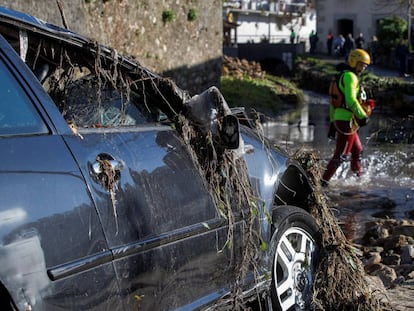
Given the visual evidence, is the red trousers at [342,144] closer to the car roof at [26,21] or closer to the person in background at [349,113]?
the person in background at [349,113]

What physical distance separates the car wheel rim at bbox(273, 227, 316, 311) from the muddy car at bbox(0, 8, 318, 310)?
10mm

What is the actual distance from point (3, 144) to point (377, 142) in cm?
1460

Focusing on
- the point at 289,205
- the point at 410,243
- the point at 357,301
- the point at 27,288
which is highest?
the point at 27,288

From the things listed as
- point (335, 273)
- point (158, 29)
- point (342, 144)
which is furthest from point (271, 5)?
point (335, 273)

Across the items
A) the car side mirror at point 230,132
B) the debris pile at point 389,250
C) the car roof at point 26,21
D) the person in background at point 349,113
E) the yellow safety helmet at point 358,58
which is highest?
the car roof at point 26,21

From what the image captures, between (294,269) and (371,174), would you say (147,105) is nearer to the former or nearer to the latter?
(294,269)

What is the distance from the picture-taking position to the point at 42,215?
130 inches

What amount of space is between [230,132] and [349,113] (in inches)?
267

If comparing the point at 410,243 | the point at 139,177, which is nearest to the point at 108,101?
the point at 139,177

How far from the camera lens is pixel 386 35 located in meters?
45.4

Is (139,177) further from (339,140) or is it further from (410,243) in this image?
(339,140)

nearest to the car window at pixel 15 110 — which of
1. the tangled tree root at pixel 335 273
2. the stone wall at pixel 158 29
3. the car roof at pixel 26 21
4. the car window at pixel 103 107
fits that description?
the car roof at pixel 26 21

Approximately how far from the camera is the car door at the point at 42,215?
3.18 metres

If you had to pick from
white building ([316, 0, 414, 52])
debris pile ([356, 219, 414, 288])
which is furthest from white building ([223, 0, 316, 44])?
debris pile ([356, 219, 414, 288])
